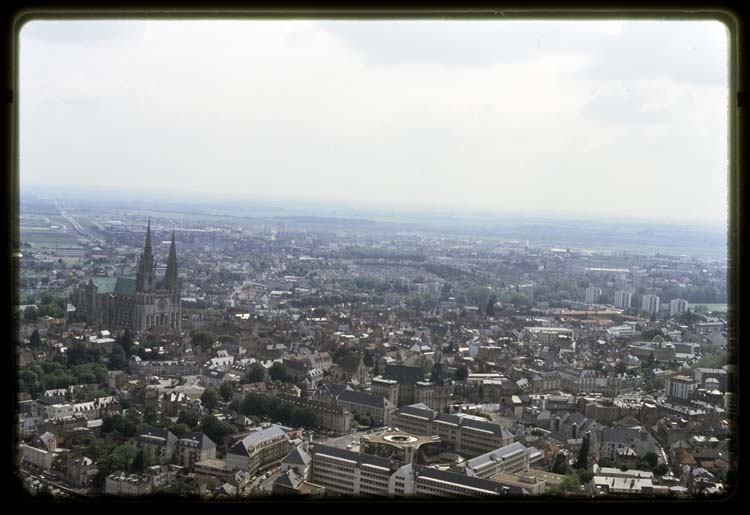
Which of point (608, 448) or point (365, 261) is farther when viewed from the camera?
point (365, 261)

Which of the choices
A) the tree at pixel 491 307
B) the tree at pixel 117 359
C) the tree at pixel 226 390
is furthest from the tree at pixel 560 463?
the tree at pixel 117 359

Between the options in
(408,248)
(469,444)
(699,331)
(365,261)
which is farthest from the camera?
(365,261)

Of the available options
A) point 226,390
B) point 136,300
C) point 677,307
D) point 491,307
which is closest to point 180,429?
point 226,390

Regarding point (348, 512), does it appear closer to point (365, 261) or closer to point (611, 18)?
point (611, 18)

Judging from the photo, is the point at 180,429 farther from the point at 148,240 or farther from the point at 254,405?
the point at 148,240

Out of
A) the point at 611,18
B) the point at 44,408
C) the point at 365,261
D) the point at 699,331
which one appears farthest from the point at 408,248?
the point at 611,18
